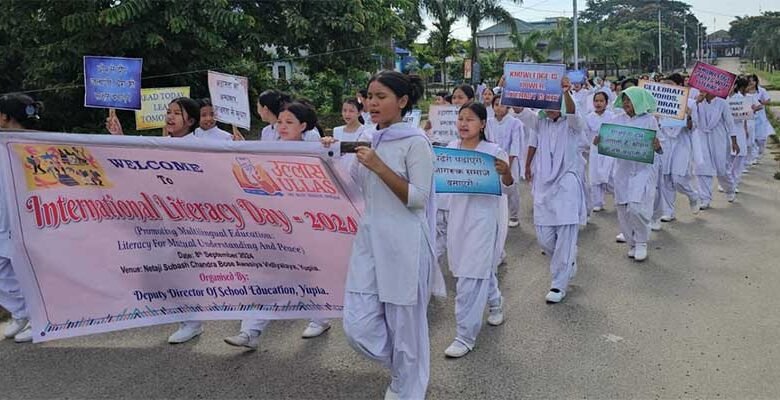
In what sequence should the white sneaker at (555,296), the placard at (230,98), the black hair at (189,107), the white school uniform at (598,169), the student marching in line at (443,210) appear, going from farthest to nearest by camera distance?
the white school uniform at (598,169) < the placard at (230,98) < the student marching in line at (443,210) < the white sneaker at (555,296) < the black hair at (189,107)

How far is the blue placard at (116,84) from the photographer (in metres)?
5.78

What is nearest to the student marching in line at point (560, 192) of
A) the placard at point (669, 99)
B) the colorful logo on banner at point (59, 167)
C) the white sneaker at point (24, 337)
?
the placard at point (669, 99)

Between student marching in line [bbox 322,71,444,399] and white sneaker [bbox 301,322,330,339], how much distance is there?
1.29 meters

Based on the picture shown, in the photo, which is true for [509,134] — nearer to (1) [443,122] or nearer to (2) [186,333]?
(1) [443,122]

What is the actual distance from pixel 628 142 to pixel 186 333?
4.38m

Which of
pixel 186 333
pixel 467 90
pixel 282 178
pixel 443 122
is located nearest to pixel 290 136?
pixel 282 178

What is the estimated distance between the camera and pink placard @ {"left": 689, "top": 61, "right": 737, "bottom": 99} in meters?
7.96

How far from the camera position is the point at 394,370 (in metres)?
3.48

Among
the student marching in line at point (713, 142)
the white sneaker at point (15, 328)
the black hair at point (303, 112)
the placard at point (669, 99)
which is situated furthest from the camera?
the student marching in line at point (713, 142)

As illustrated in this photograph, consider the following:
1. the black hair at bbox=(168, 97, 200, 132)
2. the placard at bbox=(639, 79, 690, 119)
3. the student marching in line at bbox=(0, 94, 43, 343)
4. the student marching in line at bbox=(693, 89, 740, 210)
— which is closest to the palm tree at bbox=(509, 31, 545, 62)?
the student marching in line at bbox=(693, 89, 740, 210)

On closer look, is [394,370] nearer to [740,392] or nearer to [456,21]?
[740,392]

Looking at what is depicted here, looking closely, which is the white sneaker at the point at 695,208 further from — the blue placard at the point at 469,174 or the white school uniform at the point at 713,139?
the blue placard at the point at 469,174

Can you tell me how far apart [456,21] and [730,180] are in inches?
978

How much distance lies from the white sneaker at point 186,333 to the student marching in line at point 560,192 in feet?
8.71
